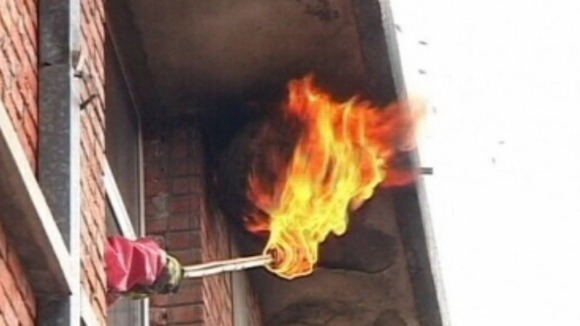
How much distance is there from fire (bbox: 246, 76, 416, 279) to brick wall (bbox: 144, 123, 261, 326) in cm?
33

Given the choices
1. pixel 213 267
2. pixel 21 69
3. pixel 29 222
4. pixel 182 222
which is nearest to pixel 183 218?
pixel 182 222

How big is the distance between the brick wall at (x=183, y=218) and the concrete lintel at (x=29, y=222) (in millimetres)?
2829

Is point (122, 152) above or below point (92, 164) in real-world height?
above

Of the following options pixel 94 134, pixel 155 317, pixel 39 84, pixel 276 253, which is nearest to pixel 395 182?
pixel 276 253

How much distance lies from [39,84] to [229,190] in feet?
10.3

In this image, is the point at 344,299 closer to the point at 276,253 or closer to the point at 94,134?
the point at 276,253

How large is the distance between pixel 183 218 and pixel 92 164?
7.66 ft

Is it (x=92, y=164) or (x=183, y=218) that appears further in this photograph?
(x=183, y=218)

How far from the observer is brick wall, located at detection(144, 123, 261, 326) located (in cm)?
831

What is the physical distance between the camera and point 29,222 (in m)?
5.19

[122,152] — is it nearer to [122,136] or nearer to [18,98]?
[122,136]

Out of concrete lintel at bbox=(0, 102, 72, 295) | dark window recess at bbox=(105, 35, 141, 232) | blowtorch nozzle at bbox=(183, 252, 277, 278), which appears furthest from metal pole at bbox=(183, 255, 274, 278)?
concrete lintel at bbox=(0, 102, 72, 295)

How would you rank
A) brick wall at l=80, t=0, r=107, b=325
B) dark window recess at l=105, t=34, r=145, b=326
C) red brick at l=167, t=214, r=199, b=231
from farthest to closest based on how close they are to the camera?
red brick at l=167, t=214, r=199, b=231 → dark window recess at l=105, t=34, r=145, b=326 → brick wall at l=80, t=0, r=107, b=325

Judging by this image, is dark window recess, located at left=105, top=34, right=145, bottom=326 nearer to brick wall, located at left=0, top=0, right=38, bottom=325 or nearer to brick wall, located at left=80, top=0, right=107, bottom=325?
brick wall, located at left=80, top=0, right=107, bottom=325
